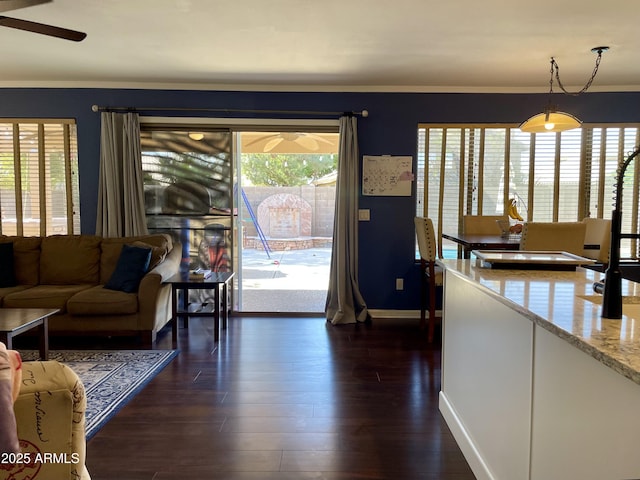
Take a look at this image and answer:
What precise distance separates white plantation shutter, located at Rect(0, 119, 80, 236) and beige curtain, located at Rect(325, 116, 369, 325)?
2.73 m

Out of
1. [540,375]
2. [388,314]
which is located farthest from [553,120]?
[540,375]

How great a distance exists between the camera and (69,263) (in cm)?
431

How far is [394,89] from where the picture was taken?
4703 mm

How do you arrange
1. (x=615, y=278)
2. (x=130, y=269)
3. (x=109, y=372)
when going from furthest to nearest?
(x=130, y=269), (x=109, y=372), (x=615, y=278)

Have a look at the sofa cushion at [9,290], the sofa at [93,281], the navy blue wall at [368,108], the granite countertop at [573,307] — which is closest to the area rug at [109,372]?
the sofa at [93,281]

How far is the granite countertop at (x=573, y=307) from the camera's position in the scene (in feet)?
3.43

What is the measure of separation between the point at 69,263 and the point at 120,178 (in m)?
0.95

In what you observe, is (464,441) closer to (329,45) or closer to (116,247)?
(329,45)

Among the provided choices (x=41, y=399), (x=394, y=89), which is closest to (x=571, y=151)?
(x=394, y=89)

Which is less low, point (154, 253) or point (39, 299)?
point (154, 253)

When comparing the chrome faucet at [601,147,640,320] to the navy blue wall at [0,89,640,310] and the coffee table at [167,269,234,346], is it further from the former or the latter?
the navy blue wall at [0,89,640,310]

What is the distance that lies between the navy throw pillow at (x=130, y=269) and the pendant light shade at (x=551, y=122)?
335 centimetres

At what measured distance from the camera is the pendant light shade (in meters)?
3.49

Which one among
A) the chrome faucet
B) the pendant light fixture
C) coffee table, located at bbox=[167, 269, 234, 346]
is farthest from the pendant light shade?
coffee table, located at bbox=[167, 269, 234, 346]
